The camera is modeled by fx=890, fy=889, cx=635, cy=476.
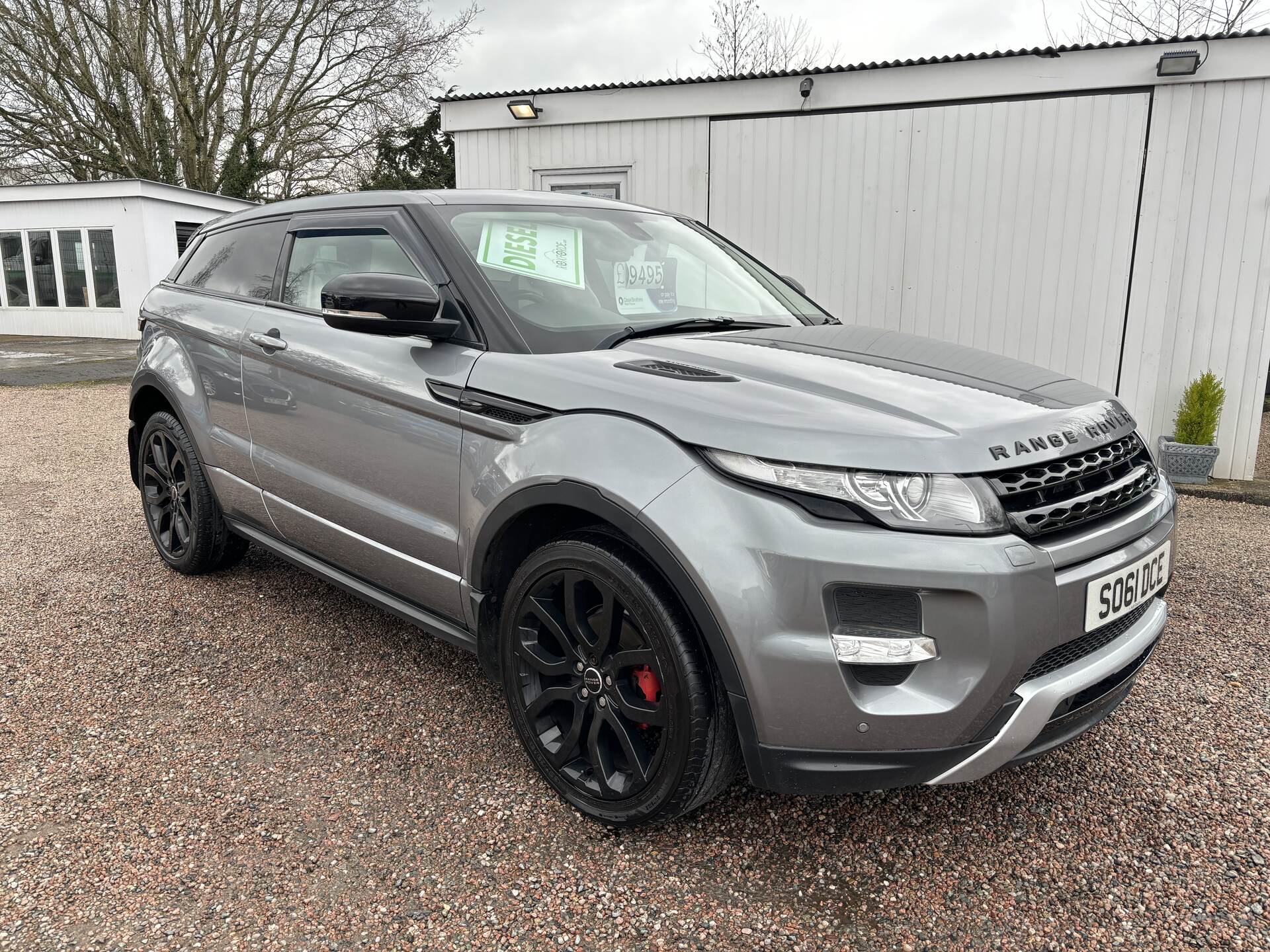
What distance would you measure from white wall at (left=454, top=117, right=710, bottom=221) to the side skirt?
5854mm

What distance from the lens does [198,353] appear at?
3.73 metres

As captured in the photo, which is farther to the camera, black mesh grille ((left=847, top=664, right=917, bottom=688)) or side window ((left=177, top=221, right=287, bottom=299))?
side window ((left=177, top=221, right=287, bottom=299))

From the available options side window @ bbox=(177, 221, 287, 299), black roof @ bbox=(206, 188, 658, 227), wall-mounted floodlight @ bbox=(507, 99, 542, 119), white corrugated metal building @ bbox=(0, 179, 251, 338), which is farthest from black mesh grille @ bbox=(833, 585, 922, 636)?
white corrugated metal building @ bbox=(0, 179, 251, 338)

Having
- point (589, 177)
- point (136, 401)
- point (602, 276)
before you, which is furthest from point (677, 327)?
point (589, 177)

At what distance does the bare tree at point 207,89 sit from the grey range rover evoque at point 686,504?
24.9 metres

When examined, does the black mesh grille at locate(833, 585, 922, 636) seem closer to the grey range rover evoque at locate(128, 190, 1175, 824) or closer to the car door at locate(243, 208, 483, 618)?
the grey range rover evoque at locate(128, 190, 1175, 824)

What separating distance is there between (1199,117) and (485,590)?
7.21 metres

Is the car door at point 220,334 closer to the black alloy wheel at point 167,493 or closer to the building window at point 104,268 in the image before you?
the black alloy wheel at point 167,493

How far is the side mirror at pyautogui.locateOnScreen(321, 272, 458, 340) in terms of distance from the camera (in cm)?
238

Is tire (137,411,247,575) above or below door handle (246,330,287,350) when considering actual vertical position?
below

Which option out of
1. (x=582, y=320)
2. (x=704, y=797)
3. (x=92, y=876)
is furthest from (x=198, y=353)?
(x=704, y=797)

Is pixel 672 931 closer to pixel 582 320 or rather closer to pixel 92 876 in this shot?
pixel 92 876

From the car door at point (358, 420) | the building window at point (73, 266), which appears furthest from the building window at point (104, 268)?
the car door at point (358, 420)

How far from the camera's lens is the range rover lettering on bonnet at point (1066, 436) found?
191cm
